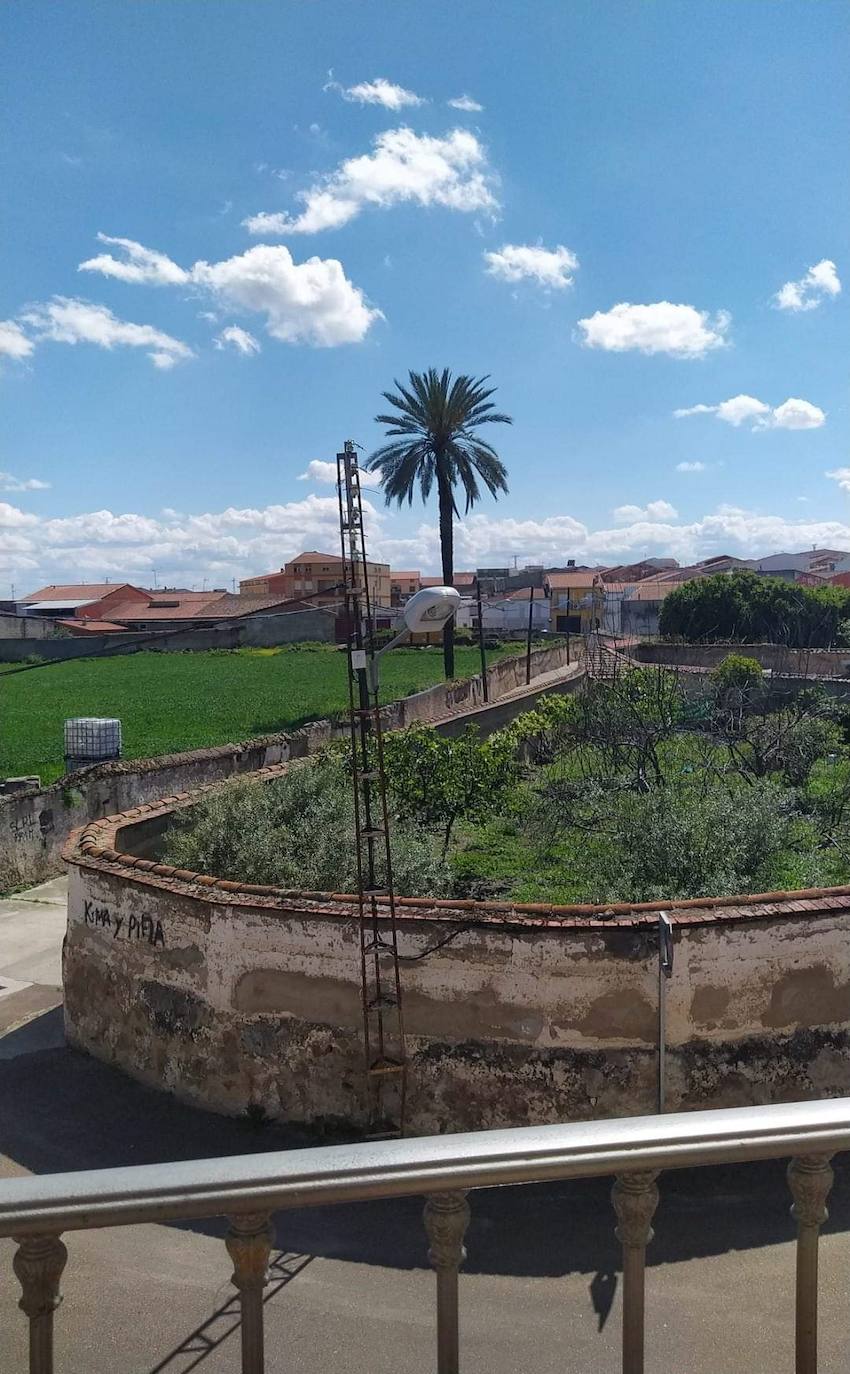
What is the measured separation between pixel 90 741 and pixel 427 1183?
16303mm

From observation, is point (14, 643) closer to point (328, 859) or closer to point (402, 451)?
point (402, 451)

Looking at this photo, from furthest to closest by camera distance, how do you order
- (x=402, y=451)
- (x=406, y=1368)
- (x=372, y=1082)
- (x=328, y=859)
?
(x=402, y=451) < (x=328, y=859) < (x=372, y=1082) < (x=406, y=1368)

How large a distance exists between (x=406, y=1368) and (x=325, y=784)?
23.3 feet

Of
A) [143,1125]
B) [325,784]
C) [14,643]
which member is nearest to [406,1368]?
[143,1125]

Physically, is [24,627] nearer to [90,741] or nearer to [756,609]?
[756,609]

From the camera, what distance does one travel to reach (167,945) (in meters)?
7.13

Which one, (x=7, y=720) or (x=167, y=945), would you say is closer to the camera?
(x=167, y=945)

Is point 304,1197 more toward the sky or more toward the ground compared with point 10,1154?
more toward the sky

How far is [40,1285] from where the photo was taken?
1.81 metres

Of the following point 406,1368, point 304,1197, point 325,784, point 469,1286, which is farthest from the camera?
point 325,784

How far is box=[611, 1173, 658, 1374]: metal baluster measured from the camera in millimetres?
1904

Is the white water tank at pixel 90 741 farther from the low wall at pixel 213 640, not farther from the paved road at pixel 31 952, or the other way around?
the low wall at pixel 213 640

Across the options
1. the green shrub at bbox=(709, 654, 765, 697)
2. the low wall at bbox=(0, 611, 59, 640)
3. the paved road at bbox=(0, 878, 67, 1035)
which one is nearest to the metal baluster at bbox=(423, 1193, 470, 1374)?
the paved road at bbox=(0, 878, 67, 1035)

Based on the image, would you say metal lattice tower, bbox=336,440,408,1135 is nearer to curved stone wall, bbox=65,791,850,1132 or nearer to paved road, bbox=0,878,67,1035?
curved stone wall, bbox=65,791,850,1132
